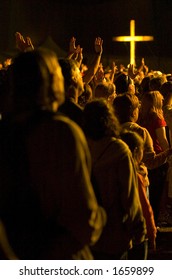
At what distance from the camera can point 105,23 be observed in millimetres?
28969

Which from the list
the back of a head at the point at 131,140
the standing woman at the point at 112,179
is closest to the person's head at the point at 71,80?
the back of a head at the point at 131,140

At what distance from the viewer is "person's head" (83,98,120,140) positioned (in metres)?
3.88

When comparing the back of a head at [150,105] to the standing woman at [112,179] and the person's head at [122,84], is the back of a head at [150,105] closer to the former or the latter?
the person's head at [122,84]

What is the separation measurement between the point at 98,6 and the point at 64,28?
215 centimetres

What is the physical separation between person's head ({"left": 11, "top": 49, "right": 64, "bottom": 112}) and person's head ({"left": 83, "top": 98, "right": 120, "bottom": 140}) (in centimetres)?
107

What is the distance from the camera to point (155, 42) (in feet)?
92.2

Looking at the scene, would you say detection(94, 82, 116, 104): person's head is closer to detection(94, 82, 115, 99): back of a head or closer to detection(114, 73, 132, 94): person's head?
detection(94, 82, 115, 99): back of a head

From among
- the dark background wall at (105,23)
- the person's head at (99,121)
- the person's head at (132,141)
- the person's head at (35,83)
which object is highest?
the person's head at (35,83)

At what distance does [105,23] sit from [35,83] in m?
26.6

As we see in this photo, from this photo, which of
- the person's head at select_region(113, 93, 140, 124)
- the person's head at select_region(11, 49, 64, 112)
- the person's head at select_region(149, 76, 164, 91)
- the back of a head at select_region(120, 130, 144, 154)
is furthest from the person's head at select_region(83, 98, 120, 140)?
the person's head at select_region(149, 76, 164, 91)

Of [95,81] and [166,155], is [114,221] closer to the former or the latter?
[166,155]

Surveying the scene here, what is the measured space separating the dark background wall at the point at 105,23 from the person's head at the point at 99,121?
22119mm

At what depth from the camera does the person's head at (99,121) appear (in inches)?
153
